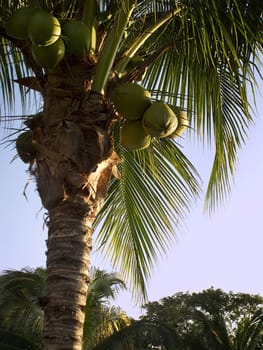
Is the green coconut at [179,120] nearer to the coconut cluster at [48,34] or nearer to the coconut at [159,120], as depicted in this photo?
the coconut at [159,120]

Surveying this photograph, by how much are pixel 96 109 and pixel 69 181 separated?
419 millimetres

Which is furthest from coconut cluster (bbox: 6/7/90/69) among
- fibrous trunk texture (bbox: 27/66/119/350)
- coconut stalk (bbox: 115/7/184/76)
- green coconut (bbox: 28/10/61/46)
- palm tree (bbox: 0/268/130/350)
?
palm tree (bbox: 0/268/130/350)

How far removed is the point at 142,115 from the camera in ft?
9.77

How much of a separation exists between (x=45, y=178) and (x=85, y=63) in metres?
0.70

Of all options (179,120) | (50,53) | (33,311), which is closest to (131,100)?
(179,120)

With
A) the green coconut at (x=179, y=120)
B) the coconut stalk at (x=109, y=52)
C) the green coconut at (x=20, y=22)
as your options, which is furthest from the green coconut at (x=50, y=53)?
the green coconut at (x=179, y=120)

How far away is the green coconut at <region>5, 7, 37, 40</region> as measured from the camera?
2.84m

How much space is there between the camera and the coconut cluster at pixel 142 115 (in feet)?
9.30

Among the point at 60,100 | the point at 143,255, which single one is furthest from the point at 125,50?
the point at 143,255

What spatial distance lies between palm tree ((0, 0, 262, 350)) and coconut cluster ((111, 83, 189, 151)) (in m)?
0.10

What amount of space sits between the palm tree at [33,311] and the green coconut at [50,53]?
8.83 m

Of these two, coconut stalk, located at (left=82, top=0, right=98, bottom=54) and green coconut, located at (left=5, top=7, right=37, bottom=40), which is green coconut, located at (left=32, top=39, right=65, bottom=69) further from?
coconut stalk, located at (left=82, top=0, right=98, bottom=54)

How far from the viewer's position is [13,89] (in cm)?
425

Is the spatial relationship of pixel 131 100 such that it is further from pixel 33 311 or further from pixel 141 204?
pixel 33 311
